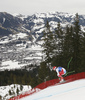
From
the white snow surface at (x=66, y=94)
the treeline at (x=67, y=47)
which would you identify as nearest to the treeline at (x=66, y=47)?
the treeline at (x=67, y=47)

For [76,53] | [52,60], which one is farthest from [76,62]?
[52,60]

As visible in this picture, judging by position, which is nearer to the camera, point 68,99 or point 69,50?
point 68,99

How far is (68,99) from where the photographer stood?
8602mm

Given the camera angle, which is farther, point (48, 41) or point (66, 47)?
point (66, 47)

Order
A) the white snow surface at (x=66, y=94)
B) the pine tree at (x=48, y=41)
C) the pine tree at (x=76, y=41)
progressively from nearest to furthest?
the white snow surface at (x=66, y=94)
the pine tree at (x=76, y=41)
the pine tree at (x=48, y=41)

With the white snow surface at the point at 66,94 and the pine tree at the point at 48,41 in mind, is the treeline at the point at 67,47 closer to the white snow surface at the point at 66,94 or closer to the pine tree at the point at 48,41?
the pine tree at the point at 48,41

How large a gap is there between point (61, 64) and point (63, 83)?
15.0m

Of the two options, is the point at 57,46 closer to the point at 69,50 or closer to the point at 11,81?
the point at 69,50

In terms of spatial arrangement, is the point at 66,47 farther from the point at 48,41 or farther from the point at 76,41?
the point at 48,41

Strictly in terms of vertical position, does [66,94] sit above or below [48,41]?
below

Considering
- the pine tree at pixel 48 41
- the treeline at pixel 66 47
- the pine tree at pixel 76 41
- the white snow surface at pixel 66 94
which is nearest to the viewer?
the white snow surface at pixel 66 94

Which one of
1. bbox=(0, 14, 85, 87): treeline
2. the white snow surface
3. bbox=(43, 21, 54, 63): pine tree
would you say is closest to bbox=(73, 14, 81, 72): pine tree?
bbox=(0, 14, 85, 87): treeline

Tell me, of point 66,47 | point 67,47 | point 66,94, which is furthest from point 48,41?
point 66,94

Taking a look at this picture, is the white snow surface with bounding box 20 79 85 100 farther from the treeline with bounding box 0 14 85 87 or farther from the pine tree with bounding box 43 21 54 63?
the pine tree with bounding box 43 21 54 63
